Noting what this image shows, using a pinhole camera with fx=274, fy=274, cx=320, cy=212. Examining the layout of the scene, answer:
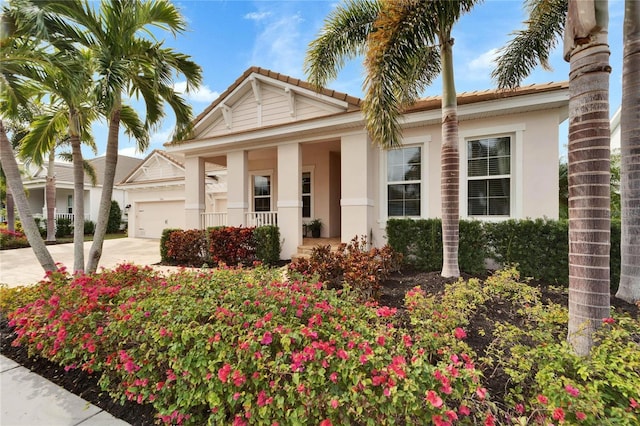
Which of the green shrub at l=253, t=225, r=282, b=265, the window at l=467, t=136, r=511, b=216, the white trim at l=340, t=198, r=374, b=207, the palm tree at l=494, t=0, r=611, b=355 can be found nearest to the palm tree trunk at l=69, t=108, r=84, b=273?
the green shrub at l=253, t=225, r=282, b=265

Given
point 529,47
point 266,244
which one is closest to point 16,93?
point 266,244

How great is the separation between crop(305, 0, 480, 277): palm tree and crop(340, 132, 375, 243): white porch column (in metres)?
2.10

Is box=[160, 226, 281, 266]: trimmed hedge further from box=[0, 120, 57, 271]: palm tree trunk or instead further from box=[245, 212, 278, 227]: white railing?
box=[0, 120, 57, 271]: palm tree trunk

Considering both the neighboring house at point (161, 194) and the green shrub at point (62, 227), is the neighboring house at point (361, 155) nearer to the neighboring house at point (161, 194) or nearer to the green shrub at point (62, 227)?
the neighboring house at point (161, 194)

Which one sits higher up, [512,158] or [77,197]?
[512,158]

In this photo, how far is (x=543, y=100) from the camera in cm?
620

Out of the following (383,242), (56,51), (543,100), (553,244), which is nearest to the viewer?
(56,51)

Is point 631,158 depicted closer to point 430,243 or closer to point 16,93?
point 430,243

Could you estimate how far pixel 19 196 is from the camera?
4.84 meters

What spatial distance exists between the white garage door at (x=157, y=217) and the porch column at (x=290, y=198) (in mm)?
Result: 10886

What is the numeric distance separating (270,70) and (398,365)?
952cm

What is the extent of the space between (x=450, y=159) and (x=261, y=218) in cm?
644

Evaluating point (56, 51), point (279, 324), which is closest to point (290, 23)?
point (56, 51)

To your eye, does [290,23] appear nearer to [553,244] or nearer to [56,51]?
[56,51]
